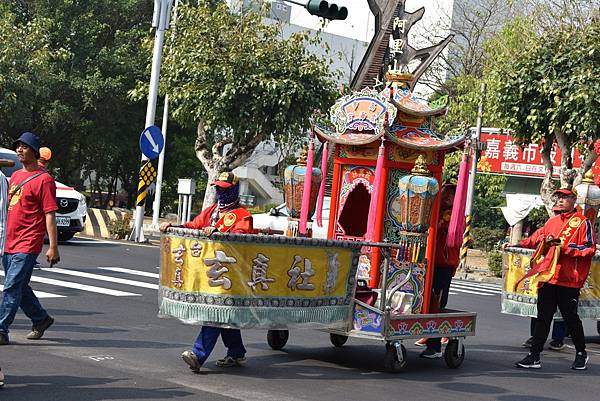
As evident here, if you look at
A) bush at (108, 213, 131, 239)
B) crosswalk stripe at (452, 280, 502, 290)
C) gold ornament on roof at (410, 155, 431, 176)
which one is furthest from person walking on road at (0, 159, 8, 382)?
bush at (108, 213, 131, 239)

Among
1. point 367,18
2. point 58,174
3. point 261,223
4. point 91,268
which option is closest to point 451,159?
point 261,223

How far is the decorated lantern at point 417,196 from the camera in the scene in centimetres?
1019

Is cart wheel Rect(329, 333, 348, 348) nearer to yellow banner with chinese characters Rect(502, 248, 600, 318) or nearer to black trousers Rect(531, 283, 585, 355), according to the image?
black trousers Rect(531, 283, 585, 355)

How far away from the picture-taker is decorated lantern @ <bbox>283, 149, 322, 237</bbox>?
37.0 feet

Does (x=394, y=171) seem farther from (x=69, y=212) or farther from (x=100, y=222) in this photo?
(x=100, y=222)

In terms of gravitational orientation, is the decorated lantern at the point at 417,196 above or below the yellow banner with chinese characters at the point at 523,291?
above

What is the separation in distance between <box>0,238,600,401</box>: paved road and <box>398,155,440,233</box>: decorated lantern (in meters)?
1.42

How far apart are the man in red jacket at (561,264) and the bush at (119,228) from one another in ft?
58.3

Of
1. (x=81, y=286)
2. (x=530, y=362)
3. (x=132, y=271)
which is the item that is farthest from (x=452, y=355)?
(x=132, y=271)

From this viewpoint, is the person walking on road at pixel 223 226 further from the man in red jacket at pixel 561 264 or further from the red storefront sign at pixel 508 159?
the red storefront sign at pixel 508 159

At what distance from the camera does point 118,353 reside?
32.2 ft

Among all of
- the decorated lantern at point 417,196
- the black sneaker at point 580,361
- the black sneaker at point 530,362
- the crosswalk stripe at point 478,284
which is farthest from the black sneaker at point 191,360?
the crosswalk stripe at point 478,284

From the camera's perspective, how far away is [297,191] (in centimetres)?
1138

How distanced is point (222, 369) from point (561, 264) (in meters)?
3.76
